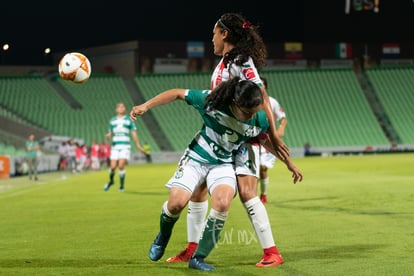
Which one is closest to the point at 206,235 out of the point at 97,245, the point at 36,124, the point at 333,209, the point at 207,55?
the point at 97,245

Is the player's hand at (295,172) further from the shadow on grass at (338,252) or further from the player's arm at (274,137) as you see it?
the shadow on grass at (338,252)

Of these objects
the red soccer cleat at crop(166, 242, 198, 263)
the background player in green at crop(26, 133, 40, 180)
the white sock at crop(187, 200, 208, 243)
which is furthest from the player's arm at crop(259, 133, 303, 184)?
the background player in green at crop(26, 133, 40, 180)

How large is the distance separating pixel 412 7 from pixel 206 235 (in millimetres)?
54949

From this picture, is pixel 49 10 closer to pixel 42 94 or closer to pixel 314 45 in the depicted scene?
pixel 42 94

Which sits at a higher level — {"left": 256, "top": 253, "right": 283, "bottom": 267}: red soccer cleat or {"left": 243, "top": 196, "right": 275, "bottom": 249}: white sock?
{"left": 243, "top": 196, "right": 275, "bottom": 249}: white sock

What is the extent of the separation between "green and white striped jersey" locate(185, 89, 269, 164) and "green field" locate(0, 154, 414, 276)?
41.6 inches

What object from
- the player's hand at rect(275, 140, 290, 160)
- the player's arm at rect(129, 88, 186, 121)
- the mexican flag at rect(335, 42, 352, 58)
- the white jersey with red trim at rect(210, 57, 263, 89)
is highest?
the mexican flag at rect(335, 42, 352, 58)

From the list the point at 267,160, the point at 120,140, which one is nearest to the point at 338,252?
the point at 267,160

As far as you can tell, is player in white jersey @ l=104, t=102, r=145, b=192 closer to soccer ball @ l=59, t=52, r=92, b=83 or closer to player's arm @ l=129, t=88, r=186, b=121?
soccer ball @ l=59, t=52, r=92, b=83

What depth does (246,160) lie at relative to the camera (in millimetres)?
7082

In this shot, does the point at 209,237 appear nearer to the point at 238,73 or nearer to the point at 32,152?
the point at 238,73

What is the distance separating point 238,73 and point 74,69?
2747mm

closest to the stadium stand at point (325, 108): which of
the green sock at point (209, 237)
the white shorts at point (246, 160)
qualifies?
the white shorts at point (246, 160)

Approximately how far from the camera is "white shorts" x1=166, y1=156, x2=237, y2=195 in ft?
22.4
